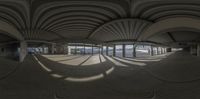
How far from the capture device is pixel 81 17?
1.93m

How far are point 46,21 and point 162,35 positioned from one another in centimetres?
155

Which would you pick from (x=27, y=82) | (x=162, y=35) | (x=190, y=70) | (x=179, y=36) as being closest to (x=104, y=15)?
(x=162, y=35)

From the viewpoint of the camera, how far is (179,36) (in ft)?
6.90

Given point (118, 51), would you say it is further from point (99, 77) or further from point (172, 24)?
point (172, 24)

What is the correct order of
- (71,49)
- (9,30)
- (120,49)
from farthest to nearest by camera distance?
(120,49)
(71,49)
(9,30)

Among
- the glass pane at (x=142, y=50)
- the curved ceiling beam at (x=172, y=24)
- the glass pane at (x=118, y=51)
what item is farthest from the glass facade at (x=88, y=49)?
the curved ceiling beam at (x=172, y=24)

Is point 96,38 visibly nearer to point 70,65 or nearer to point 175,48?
point 70,65

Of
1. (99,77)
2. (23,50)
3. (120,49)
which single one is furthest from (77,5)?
(99,77)

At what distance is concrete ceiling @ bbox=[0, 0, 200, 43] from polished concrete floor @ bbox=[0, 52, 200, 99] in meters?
0.36

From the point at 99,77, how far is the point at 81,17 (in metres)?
1.18

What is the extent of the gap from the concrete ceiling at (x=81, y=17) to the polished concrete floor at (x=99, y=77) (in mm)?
363

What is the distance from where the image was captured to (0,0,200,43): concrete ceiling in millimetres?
1804

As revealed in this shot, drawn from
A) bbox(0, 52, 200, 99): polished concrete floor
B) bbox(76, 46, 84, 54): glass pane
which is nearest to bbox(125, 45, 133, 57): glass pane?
bbox(0, 52, 200, 99): polished concrete floor

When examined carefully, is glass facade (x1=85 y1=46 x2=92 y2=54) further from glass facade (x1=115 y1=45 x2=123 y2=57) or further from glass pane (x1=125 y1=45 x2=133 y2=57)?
glass pane (x1=125 y1=45 x2=133 y2=57)
